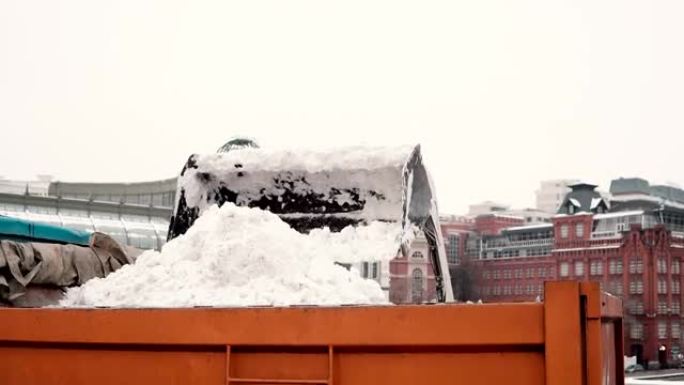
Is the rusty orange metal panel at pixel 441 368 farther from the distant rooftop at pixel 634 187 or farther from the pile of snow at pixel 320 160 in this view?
the distant rooftop at pixel 634 187

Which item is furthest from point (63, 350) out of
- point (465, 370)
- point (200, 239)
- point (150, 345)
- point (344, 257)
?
point (344, 257)

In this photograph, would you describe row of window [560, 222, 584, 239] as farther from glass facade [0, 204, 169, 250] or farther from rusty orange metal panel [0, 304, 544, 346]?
rusty orange metal panel [0, 304, 544, 346]

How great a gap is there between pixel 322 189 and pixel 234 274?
9.65 feet

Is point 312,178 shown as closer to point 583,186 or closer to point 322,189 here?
point 322,189

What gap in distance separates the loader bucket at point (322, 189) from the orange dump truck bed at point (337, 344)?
3.42m

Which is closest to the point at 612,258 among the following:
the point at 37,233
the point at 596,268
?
the point at 596,268

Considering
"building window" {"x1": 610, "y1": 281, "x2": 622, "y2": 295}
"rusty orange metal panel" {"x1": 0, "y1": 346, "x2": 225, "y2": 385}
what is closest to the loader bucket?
"rusty orange metal panel" {"x1": 0, "y1": 346, "x2": 225, "y2": 385}

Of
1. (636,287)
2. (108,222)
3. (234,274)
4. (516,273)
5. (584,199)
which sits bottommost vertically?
(234,274)

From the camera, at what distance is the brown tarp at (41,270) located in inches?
182

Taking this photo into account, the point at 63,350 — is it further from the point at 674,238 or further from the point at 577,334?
the point at 674,238

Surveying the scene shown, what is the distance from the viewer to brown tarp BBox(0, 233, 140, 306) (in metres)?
4.62

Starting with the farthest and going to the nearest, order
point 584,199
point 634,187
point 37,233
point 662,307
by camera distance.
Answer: point 634,187
point 584,199
point 662,307
point 37,233

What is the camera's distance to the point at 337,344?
10.5 ft

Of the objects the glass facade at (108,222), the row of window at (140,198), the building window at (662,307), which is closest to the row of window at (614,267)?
the building window at (662,307)
